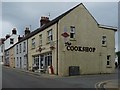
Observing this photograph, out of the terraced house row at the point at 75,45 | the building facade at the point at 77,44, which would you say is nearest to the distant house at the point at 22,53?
the terraced house row at the point at 75,45

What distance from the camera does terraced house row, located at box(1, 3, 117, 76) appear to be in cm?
2664

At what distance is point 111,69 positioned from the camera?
31.0 m

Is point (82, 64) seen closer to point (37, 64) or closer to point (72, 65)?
point (72, 65)

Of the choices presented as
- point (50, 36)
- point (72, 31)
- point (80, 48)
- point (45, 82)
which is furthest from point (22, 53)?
point (45, 82)

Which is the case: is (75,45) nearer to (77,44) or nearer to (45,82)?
(77,44)

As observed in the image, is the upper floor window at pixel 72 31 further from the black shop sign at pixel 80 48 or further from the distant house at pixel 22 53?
the distant house at pixel 22 53

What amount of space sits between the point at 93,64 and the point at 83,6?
6793 millimetres

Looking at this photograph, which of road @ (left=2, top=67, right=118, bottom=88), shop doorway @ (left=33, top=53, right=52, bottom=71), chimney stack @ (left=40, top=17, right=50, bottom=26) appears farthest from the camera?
chimney stack @ (left=40, top=17, right=50, bottom=26)

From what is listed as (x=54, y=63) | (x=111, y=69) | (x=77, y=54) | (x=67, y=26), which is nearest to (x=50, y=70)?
(x=54, y=63)

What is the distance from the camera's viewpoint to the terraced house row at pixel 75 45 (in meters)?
26.6

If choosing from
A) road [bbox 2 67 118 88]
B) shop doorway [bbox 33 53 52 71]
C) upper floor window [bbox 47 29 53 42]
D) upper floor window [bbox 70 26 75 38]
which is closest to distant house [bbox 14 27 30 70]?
shop doorway [bbox 33 53 52 71]

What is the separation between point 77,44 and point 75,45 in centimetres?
34

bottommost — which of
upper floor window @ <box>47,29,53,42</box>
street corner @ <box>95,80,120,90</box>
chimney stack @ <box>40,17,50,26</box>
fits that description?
street corner @ <box>95,80,120,90</box>

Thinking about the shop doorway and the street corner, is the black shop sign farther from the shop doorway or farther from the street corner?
the street corner
